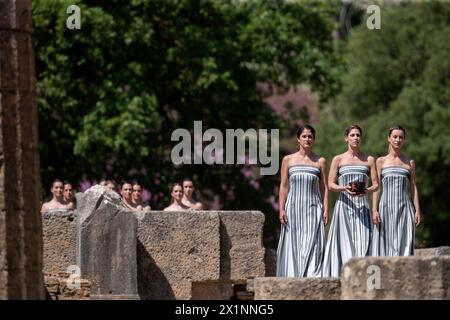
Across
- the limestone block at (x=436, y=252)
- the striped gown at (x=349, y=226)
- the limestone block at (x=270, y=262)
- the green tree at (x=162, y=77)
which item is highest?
the green tree at (x=162, y=77)

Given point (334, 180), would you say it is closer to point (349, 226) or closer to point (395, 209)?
point (349, 226)

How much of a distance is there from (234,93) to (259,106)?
0.69 meters

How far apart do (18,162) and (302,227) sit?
19.0 feet

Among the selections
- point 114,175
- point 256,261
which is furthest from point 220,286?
point 114,175

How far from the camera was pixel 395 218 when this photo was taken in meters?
Result: 17.7

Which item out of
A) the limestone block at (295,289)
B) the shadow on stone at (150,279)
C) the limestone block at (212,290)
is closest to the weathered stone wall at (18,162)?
the limestone block at (295,289)

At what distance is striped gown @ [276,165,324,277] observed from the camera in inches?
683

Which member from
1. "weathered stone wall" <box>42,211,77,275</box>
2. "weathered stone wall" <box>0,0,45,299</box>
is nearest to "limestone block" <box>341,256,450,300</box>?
"weathered stone wall" <box>0,0,45,299</box>

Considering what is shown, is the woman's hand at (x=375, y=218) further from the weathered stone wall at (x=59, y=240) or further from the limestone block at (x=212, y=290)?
the weathered stone wall at (x=59, y=240)

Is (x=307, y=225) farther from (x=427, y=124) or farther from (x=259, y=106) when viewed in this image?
(x=427, y=124)

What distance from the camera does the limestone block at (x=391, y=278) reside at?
12.3 meters

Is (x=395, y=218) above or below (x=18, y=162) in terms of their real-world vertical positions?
below

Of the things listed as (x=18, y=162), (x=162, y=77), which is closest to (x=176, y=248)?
(x=18, y=162)

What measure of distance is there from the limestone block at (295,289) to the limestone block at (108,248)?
414 cm
